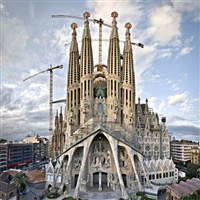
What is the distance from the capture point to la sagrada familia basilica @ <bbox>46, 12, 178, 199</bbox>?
1681 inches

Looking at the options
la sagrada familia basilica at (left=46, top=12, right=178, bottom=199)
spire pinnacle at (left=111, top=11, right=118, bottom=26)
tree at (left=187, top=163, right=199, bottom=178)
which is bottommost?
tree at (left=187, top=163, right=199, bottom=178)

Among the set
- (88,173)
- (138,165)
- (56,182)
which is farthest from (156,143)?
(56,182)

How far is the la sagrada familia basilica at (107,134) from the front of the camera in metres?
42.7

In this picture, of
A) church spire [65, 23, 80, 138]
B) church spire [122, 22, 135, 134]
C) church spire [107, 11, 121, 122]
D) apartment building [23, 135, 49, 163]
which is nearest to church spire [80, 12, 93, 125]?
church spire [65, 23, 80, 138]

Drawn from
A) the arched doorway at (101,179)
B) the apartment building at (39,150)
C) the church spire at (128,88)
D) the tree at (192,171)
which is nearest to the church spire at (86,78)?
the church spire at (128,88)

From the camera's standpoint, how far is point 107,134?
4256cm

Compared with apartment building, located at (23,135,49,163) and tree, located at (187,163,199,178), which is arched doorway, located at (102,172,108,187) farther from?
apartment building, located at (23,135,49,163)

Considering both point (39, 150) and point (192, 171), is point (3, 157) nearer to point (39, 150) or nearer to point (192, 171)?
point (39, 150)

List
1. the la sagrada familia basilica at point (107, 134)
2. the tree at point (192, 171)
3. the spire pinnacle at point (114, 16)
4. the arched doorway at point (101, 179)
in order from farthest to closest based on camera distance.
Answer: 1. the spire pinnacle at point (114, 16)
2. the tree at point (192, 171)
3. the arched doorway at point (101, 179)
4. the la sagrada familia basilica at point (107, 134)

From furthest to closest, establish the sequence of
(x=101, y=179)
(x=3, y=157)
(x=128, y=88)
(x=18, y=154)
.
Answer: (x=18, y=154) → (x=3, y=157) → (x=128, y=88) → (x=101, y=179)

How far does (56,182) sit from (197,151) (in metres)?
56.6

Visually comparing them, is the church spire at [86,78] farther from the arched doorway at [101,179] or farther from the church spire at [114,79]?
the arched doorway at [101,179]

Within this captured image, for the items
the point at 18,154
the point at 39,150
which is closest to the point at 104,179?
the point at 18,154

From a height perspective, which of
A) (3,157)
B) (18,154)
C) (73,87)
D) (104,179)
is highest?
(73,87)
